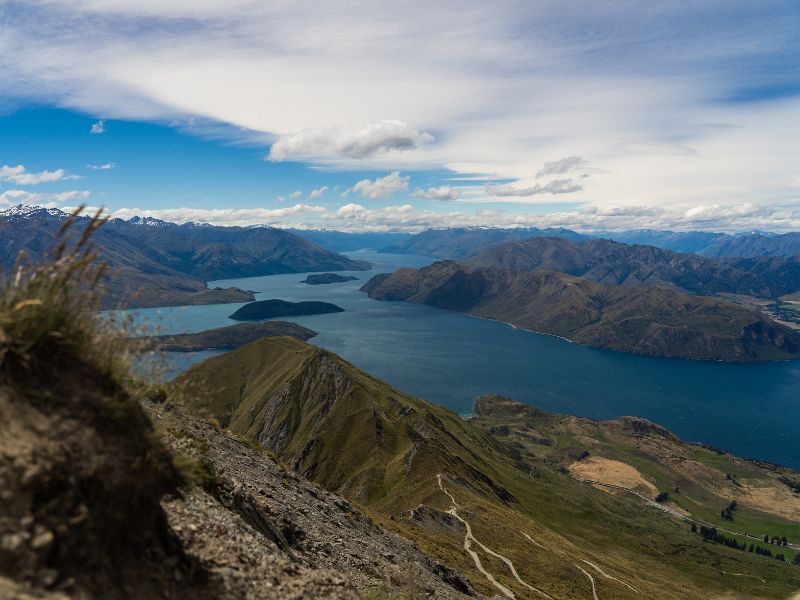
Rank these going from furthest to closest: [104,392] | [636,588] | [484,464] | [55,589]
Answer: [484,464] → [636,588] → [104,392] → [55,589]

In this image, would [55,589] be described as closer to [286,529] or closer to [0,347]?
[0,347]

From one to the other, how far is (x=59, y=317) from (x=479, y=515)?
9061 cm

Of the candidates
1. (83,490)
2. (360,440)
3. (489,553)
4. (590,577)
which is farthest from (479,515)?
(83,490)

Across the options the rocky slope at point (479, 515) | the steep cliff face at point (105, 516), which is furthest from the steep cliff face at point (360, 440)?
the steep cliff face at point (105, 516)

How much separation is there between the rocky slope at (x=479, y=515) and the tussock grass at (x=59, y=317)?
116ft

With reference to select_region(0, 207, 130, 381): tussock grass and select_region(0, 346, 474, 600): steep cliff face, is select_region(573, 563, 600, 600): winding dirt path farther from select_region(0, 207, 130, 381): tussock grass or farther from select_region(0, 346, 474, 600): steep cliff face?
→ select_region(0, 207, 130, 381): tussock grass

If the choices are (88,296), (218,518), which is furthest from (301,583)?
(88,296)

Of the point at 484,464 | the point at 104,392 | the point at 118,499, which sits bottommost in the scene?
the point at 484,464

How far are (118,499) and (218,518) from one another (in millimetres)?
7158

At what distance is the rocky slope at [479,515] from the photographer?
67750mm

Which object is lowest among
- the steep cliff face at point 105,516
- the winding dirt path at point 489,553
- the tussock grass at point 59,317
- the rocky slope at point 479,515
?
the rocky slope at point 479,515

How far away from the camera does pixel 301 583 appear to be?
46.5 ft

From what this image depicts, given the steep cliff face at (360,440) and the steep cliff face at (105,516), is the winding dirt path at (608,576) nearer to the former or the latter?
the steep cliff face at (360,440)

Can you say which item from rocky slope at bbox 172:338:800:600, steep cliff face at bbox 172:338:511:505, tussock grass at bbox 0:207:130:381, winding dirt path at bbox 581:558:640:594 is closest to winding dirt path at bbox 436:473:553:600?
rocky slope at bbox 172:338:800:600
